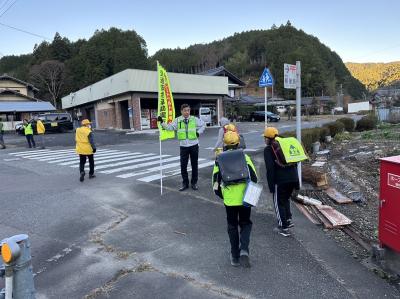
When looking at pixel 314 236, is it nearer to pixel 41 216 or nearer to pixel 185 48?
pixel 41 216

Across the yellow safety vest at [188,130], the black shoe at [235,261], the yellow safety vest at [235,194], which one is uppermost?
the yellow safety vest at [188,130]

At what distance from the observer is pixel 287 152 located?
4707mm

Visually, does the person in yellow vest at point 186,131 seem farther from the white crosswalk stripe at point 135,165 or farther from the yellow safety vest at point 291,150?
the yellow safety vest at point 291,150

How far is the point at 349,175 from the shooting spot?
367 inches

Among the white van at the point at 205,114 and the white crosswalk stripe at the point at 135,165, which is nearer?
the white crosswalk stripe at the point at 135,165

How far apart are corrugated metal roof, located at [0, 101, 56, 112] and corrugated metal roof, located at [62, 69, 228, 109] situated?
7689mm

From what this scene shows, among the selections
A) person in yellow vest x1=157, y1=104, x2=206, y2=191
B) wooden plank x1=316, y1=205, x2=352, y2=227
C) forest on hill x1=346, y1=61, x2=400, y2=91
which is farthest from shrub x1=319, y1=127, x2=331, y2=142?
forest on hill x1=346, y1=61, x2=400, y2=91

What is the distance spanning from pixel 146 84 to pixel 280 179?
26.3m

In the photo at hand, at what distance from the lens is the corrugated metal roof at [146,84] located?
28942 millimetres

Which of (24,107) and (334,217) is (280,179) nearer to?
(334,217)

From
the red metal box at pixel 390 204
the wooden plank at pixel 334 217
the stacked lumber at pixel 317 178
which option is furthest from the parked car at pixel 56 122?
the red metal box at pixel 390 204

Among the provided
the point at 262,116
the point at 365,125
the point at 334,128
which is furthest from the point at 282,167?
the point at 262,116

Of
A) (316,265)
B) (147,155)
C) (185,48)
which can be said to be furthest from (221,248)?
(185,48)

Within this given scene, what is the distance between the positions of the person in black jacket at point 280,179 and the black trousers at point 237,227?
1.05 m
